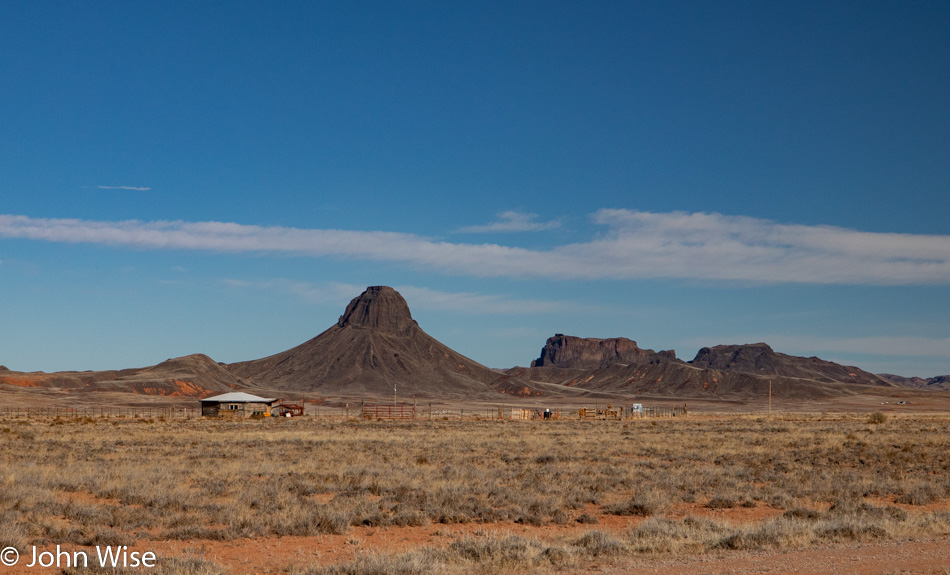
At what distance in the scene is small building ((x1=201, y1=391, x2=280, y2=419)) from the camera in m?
76.9

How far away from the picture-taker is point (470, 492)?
20234mm

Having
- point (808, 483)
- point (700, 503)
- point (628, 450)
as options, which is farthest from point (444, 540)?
point (628, 450)

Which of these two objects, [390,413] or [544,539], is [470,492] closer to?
[544,539]

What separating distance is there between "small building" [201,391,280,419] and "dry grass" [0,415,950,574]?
128 feet

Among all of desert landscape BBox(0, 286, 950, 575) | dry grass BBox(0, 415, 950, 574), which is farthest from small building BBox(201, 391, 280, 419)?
desert landscape BBox(0, 286, 950, 575)

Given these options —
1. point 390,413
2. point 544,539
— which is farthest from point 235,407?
point 544,539

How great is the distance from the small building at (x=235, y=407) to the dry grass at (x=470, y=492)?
3911cm

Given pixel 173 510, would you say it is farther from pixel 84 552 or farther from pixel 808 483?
pixel 808 483

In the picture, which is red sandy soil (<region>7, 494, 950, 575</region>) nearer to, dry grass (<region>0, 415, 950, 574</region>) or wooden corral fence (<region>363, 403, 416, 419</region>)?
dry grass (<region>0, 415, 950, 574</region>)

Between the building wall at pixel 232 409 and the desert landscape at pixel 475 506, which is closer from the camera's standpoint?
the desert landscape at pixel 475 506

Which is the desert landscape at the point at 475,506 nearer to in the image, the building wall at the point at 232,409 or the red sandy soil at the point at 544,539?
the red sandy soil at the point at 544,539

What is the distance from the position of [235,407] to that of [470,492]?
6589 cm

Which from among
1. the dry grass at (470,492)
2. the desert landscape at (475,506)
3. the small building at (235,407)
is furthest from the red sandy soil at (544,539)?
the small building at (235,407)

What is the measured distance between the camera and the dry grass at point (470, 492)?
13633mm
